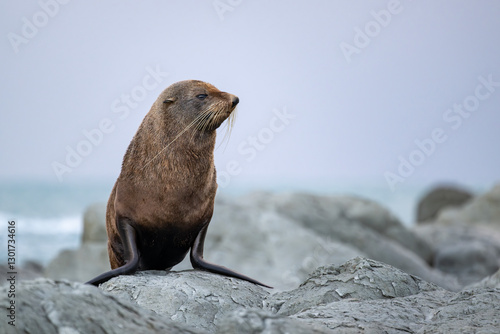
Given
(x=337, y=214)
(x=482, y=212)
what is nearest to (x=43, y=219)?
(x=482, y=212)

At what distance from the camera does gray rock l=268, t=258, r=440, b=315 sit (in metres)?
4.75

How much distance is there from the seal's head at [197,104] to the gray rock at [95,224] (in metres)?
6.91

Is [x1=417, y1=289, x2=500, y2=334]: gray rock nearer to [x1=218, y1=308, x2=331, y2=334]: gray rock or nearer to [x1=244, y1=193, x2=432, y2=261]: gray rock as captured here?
[x1=218, y1=308, x2=331, y2=334]: gray rock

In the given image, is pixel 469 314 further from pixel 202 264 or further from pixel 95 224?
pixel 95 224

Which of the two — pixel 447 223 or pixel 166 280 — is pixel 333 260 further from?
pixel 447 223

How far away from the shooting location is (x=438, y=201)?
24.8 metres

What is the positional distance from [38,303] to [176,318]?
1.50 m

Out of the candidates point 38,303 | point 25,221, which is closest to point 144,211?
point 38,303

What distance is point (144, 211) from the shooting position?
5508 mm

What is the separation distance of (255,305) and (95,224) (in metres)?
7.98

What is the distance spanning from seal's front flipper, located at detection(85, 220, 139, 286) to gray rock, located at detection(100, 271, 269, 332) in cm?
11

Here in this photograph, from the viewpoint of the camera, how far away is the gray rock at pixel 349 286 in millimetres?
4754

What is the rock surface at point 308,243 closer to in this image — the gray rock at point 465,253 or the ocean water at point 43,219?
the gray rock at point 465,253

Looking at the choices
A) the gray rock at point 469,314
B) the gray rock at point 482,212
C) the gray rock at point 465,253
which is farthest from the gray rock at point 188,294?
the gray rock at point 482,212
